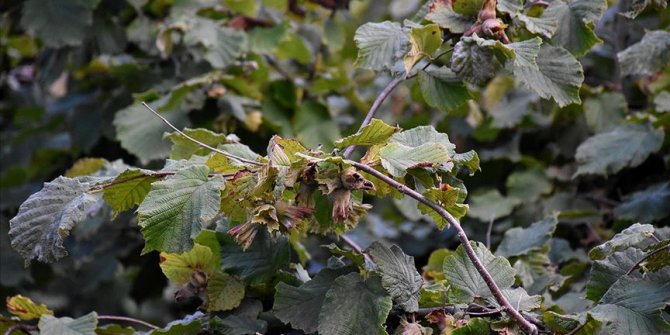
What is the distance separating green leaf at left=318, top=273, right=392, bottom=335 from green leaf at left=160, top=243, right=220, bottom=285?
231mm

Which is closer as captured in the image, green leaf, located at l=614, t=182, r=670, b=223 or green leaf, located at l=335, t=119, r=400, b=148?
green leaf, located at l=335, t=119, r=400, b=148

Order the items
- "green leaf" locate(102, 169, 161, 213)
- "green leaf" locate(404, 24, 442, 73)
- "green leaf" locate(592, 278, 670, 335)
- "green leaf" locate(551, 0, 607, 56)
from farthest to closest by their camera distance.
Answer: "green leaf" locate(551, 0, 607, 56), "green leaf" locate(404, 24, 442, 73), "green leaf" locate(102, 169, 161, 213), "green leaf" locate(592, 278, 670, 335)

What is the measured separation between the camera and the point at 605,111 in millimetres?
1788

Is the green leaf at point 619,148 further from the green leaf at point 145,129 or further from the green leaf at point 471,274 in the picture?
the green leaf at point 145,129

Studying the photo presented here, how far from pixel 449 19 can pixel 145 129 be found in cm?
79

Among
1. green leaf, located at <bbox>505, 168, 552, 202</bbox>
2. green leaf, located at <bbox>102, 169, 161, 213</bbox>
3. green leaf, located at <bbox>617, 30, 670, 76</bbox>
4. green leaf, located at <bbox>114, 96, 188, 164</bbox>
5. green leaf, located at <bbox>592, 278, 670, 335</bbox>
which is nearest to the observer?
green leaf, located at <bbox>592, 278, 670, 335</bbox>

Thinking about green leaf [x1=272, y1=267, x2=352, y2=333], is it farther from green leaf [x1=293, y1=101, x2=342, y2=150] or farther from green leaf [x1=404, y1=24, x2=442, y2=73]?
green leaf [x1=293, y1=101, x2=342, y2=150]

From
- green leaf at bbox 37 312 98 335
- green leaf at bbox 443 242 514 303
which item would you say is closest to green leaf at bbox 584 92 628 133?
green leaf at bbox 443 242 514 303

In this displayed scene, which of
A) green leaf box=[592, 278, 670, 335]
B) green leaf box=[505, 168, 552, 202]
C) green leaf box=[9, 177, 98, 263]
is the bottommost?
green leaf box=[505, 168, 552, 202]

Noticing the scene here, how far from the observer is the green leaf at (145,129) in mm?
1739

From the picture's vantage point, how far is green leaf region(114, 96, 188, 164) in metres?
1.74

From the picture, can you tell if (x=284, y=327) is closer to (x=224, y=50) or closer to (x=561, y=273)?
(x=561, y=273)

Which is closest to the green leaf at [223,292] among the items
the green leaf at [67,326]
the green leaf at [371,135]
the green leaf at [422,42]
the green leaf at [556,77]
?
the green leaf at [67,326]

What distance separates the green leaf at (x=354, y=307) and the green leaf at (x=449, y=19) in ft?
1.32
